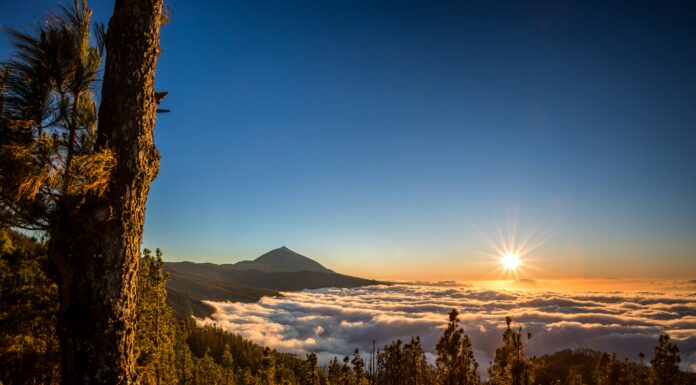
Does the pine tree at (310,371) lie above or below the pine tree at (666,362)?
below

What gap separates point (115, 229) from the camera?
3781 millimetres

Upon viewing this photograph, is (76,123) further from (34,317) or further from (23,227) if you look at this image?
(34,317)

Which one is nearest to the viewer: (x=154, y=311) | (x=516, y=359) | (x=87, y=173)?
(x=87, y=173)

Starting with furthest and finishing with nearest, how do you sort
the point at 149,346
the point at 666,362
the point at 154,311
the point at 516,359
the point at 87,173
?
the point at 154,311, the point at 149,346, the point at 666,362, the point at 516,359, the point at 87,173

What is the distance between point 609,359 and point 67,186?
33396mm

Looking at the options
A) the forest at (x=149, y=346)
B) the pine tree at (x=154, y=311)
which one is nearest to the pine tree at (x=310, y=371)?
the forest at (x=149, y=346)

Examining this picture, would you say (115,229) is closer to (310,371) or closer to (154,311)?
(310,371)

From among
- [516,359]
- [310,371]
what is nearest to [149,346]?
[310,371]

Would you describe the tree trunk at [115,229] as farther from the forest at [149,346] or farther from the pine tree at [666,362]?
the pine tree at [666,362]

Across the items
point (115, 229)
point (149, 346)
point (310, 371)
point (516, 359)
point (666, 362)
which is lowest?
point (310, 371)

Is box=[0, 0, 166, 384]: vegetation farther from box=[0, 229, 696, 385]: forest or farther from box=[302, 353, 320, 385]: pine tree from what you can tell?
box=[302, 353, 320, 385]: pine tree

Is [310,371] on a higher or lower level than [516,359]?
lower

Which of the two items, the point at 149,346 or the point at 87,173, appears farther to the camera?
the point at 149,346

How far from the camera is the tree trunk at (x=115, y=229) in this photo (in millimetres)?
3621
